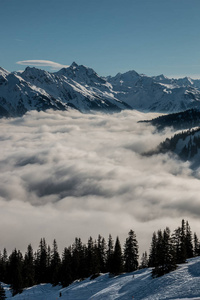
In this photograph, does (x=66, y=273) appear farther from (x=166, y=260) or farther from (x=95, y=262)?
(x=166, y=260)

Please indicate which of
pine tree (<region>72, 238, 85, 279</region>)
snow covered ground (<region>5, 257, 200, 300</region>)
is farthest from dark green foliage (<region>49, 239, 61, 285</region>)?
snow covered ground (<region>5, 257, 200, 300</region>)

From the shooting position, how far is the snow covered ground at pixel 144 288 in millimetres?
41344

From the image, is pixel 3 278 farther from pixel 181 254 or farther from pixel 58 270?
pixel 181 254

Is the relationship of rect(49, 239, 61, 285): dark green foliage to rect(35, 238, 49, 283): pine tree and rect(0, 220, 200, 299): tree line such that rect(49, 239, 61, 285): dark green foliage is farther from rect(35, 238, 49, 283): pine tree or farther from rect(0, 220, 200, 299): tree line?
rect(35, 238, 49, 283): pine tree

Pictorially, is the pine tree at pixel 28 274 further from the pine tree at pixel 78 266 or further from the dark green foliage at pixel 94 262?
the pine tree at pixel 78 266

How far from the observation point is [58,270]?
84375mm

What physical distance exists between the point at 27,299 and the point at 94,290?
19003mm

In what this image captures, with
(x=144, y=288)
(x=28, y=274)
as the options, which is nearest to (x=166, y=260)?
(x=144, y=288)

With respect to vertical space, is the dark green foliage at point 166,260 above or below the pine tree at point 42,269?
above

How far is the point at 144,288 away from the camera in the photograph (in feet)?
158

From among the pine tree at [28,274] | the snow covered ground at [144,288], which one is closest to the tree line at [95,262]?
the pine tree at [28,274]

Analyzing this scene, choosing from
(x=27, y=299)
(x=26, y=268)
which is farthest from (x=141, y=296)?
(x=26, y=268)

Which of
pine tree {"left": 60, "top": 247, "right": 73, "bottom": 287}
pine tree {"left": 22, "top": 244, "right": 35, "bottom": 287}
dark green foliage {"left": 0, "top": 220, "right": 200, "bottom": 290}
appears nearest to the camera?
dark green foliage {"left": 0, "top": 220, "right": 200, "bottom": 290}

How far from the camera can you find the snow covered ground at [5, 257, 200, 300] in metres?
41.3
